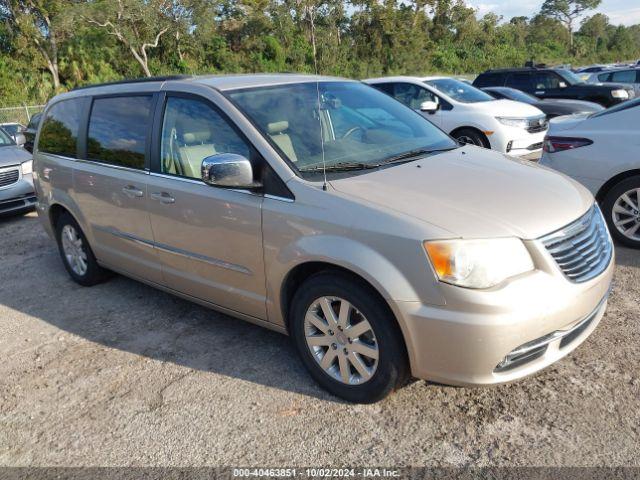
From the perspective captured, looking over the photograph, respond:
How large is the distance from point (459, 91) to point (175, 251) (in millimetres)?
7914

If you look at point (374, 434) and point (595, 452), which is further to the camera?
point (374, 434)

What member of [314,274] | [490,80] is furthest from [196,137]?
[490,80]

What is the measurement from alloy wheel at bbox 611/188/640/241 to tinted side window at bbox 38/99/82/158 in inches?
189

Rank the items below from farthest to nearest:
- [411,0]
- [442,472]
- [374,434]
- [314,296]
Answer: [411,0] → [314,296] → [374,434] → [442,472]

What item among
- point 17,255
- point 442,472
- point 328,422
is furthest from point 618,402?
point 17,255

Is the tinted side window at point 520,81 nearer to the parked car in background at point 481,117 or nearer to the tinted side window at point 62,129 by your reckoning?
the parked car in background at point 481,117

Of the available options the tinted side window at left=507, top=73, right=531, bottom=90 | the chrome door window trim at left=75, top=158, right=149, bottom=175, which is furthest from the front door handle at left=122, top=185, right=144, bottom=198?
the tinted side window at left=507, top=73, right=531, bottom=90

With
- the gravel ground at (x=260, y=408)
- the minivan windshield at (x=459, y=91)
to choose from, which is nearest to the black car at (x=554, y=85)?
the minivan windshield at (x=459, y=91)

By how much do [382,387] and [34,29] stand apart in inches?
1254

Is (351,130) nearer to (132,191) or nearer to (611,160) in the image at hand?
(132,191)

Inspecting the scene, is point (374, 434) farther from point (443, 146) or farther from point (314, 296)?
point (443, 146)

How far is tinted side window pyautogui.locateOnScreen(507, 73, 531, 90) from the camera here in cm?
1380

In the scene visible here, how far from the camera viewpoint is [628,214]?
4.96 m

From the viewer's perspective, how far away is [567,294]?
263cm
